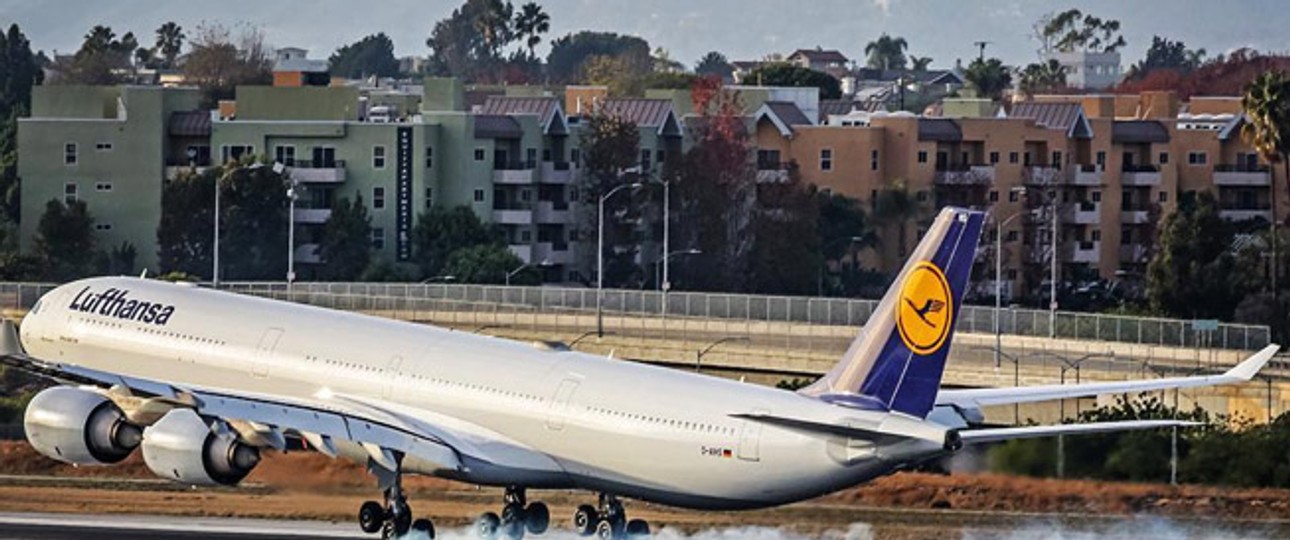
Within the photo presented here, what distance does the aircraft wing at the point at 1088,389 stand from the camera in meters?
67.6

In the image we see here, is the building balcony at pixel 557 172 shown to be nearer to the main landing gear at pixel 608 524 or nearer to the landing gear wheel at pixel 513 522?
the landing gear wheel at pixel 513 522

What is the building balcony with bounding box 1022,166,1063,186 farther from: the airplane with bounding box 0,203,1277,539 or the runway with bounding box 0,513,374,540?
the airplane with bounding box 0,203,1277,539

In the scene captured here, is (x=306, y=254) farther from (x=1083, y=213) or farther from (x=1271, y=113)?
(x=1271, y=113)

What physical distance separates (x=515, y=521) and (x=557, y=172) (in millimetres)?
115822

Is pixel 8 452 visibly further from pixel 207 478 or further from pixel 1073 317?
pixel 1073 317

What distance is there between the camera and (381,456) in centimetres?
6875

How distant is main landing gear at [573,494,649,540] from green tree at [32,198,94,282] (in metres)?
100

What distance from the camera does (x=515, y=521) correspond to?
70.8m

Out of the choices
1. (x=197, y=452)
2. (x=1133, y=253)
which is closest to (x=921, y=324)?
(x=197, y=452)

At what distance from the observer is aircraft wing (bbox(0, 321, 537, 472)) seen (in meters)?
67.1

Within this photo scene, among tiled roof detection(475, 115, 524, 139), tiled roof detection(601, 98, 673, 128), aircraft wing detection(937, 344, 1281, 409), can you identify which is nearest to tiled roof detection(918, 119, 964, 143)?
tiled roof detection(601, 98, 673, 128)

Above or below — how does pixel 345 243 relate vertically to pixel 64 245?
above

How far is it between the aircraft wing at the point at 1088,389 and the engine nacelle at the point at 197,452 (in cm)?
1338

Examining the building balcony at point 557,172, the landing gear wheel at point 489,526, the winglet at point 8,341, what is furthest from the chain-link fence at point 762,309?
the building balcony at point 557,172
